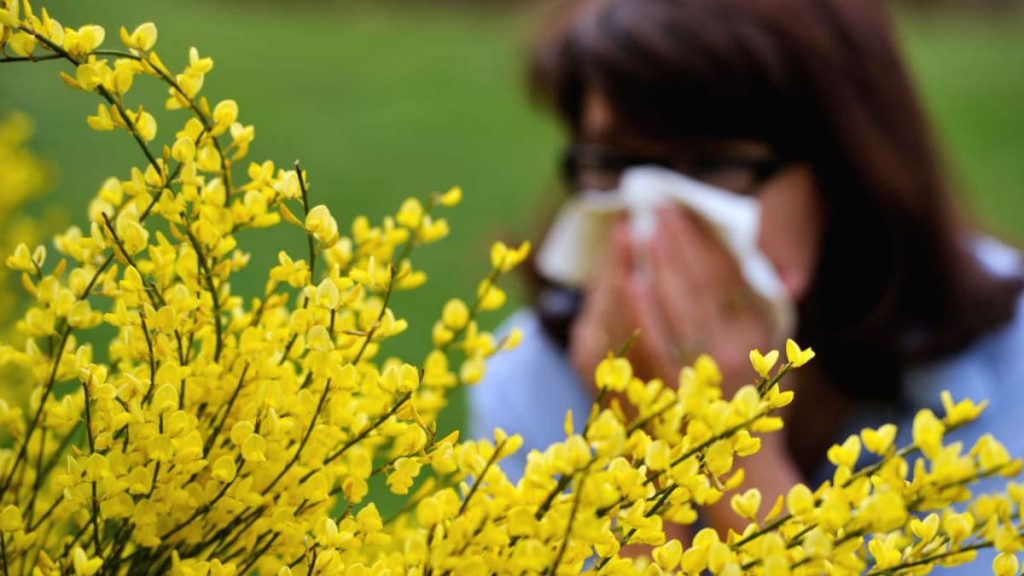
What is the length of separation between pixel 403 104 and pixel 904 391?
4.09m

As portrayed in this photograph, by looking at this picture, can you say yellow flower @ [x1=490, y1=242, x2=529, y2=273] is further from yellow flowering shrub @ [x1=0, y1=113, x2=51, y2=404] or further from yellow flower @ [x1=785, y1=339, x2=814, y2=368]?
yellow flowering shrub @ [x1=0, y1=113, x2=51, y2=404]

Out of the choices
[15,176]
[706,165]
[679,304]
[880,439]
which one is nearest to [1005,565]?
[880,439]

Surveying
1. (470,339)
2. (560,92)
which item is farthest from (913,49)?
(470,339)

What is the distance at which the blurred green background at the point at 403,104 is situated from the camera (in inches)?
150

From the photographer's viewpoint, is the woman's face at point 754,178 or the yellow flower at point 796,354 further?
the woman's face at point 754,178

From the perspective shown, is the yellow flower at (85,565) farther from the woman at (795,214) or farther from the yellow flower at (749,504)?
the woman at (795,214)

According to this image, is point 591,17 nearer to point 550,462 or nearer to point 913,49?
point 550,462

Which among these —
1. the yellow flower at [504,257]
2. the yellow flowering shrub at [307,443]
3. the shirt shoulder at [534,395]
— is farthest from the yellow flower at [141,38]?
the shirt shoulder at [534,395]

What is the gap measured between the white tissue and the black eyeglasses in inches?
0.4

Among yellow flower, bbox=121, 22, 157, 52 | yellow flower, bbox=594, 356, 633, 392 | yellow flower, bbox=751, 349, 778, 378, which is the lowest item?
yellow flower, bbox=594, 356, 633, 392

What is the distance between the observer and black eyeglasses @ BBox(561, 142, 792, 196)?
119cm

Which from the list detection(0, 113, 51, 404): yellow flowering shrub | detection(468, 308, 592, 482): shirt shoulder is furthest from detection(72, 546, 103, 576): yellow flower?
detection(468, 308, 592, 482): shirt shoulder

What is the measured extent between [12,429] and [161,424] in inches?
4.0

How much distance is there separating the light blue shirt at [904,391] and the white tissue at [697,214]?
24cm
